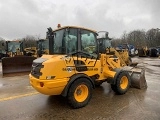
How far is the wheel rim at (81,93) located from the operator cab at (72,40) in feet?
3.39

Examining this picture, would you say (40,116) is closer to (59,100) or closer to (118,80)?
(59,100)

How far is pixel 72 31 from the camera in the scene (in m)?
5.66

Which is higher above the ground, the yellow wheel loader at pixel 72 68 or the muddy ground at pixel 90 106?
the yellow wheel loader at pixel 72 68

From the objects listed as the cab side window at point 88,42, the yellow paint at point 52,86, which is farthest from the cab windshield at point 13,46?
the yellow paint at point 52,86

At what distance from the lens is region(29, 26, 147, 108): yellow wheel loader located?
5117mm

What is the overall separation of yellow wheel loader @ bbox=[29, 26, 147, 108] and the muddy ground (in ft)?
1.29

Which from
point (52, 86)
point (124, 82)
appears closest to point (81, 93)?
point (52, 86)

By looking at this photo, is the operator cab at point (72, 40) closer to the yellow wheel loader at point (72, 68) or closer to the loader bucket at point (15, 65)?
the yellow wheel loader at point (72, 68)

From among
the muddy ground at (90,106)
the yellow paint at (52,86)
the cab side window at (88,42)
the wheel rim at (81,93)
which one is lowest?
the muddy ground at (90,106)

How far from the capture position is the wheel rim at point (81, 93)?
5.50 metres

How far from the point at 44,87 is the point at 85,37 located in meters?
2.02

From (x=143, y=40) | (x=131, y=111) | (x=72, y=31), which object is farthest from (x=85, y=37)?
(x=143, y=40)

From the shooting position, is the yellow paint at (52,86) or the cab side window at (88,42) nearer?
the yellow paint at (52,86)

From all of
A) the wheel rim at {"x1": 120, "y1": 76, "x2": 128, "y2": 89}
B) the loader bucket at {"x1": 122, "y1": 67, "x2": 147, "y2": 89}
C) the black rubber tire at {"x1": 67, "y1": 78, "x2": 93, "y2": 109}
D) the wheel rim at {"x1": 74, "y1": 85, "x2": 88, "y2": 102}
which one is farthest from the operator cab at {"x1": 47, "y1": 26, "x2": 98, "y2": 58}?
the loader bucket at {"x1": 122, "y1": 67, "x2": 147, "y2": 89}
